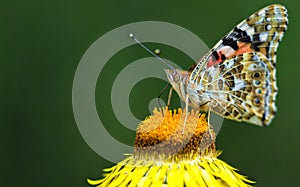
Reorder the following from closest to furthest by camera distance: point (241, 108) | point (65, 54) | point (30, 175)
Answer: point (241, 108) < point (30, 175) < point (65, 54)

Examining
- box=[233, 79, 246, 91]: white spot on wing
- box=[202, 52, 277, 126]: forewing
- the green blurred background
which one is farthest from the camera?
the green blurred background

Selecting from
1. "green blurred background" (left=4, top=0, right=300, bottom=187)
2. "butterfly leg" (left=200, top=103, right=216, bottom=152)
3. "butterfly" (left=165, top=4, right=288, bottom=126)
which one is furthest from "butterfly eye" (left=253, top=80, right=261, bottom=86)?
"green blurred background" (left=4, top=0, right=300, bottom=187)

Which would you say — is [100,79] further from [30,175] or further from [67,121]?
[30,175]

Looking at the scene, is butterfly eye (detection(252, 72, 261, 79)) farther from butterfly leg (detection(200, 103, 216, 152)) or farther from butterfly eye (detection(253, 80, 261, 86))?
butterfly leg (detection(200, 103, 216, 152))

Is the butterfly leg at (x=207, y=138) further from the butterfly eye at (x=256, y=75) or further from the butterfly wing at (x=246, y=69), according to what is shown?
the butterfly eye at (x=256, y=75)

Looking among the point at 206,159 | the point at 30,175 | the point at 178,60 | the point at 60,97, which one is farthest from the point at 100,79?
the point at 206,159

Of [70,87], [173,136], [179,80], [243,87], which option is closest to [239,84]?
[243,87]

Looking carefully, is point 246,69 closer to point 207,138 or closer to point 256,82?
point 256,82
